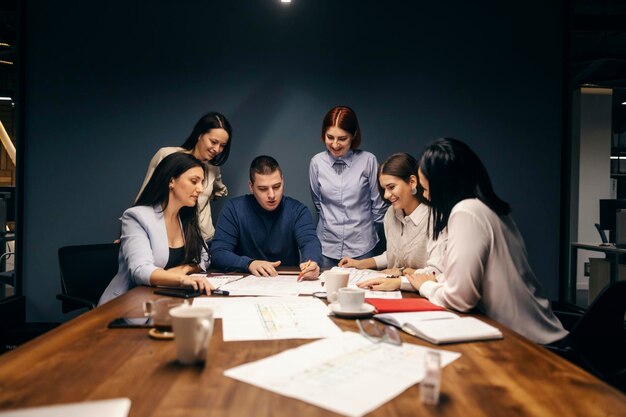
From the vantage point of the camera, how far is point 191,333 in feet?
3.15

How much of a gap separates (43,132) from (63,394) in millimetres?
3555

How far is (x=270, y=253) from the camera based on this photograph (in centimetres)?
285

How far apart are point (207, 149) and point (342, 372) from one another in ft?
8.19

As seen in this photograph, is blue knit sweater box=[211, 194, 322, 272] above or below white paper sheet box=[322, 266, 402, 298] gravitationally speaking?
above

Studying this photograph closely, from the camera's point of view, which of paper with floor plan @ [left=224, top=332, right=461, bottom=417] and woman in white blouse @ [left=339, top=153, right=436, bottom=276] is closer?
paper with floor plan @ [left=224, top=332, right=461, bottom=417]

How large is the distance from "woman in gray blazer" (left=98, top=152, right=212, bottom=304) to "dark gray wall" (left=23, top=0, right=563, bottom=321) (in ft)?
4.55

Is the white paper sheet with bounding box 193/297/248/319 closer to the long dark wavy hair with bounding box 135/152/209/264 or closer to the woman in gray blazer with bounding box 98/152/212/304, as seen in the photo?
the woman in gray blazer with bounding box 98/152/212/304

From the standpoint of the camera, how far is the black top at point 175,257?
2.35 metres

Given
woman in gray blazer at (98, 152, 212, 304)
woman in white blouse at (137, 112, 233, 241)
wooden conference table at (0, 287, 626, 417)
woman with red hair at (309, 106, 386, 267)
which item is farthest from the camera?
woman with red hair at (309, 106, 386, 267)

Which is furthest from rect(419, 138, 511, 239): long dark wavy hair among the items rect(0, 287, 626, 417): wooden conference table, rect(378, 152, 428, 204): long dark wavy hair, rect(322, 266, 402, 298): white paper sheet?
rect(378, 152, 428, 204): long dark wavy hair

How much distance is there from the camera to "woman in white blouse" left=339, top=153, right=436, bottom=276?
2.58 metres

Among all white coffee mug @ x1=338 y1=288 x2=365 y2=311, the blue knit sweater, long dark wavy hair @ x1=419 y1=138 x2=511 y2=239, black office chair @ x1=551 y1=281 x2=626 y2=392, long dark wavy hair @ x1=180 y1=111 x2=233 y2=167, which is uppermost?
long dark wavy hair @ x1=180 y1=111 x2=233 y2=167

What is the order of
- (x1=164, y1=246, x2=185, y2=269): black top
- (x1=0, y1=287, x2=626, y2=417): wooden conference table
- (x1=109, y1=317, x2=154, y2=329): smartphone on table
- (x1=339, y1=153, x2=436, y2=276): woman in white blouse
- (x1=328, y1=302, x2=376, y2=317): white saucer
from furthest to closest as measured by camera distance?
(x1=339, y1=153, x2=436, y2=276): woman in white blouse → (x1=164, y1=246, x2=185, y2=269): black top → (x1=328, y1=302, x2=376, y2=317): white saucer → (x1=109, y1=317, x2=154, y2=329): smartphone on table → (x1=0, y1=287, x2=626, y2=417): wooden conference table

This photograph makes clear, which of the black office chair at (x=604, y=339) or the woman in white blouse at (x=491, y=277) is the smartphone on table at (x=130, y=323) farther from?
the black office chair at (x=604, y=339)
